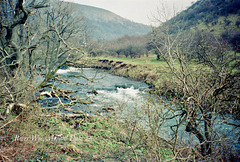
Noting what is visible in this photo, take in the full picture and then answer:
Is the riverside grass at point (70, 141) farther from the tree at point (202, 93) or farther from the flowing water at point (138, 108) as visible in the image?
the tree at point (202, 93)

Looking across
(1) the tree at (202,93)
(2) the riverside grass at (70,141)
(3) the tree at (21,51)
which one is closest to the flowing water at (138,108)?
(1) the tree at (202,93)

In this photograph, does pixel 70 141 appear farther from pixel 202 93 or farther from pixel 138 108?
pixel 138 108

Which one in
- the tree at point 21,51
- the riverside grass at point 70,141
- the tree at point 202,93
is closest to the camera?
the tree at point 202,93

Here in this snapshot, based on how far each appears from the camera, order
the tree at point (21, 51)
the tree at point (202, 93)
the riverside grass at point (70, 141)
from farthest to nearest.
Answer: the tree at point (21, 51) < the riverside grass at point (70, 141) < the tree at point (202, 93)

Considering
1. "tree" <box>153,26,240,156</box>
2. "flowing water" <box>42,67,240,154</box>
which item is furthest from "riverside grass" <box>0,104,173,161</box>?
"tree" <box>153,26,240,156</box>

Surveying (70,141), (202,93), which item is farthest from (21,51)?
(202,93)

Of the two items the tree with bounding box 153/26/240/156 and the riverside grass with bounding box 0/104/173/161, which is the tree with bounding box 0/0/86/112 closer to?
the riverside grass with bounding box 0/104/173/161

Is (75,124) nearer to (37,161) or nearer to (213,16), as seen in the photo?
(37,161)

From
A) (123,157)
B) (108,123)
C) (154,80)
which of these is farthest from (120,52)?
(123,157)

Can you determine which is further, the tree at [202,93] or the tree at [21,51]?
the tree at [21,51]

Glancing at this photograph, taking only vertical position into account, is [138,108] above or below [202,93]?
below

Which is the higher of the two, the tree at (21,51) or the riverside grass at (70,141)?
the tree at (21,51)

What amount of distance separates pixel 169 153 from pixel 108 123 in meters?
4.58

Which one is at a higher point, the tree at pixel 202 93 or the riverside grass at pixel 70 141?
the tree at pixel 202 93
